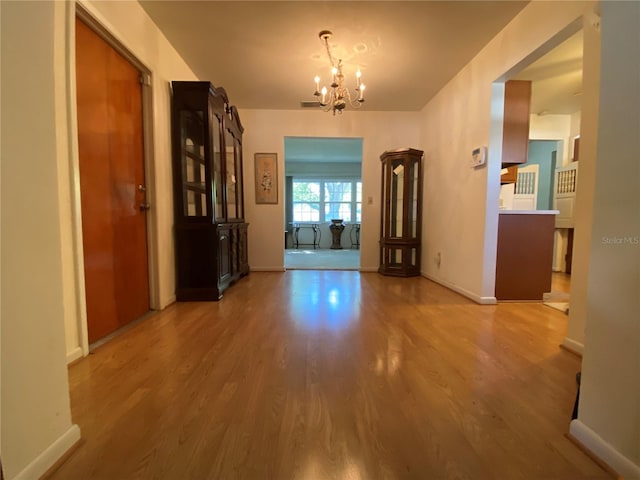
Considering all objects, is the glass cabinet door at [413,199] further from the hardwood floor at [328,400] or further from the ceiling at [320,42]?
the hardwood floor at [328,400]

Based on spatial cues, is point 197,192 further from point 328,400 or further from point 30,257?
point 328,400

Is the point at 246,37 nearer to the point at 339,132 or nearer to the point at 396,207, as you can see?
the point at 339,132

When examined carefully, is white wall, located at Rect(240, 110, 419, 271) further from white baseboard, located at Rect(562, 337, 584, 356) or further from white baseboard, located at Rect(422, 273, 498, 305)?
white baseboard, located at Rect(562, 337, 584, 356)

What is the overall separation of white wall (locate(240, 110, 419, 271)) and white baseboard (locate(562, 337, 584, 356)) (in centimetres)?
285

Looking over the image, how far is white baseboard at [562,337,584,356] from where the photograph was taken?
162 cm

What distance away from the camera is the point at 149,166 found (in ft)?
7.59

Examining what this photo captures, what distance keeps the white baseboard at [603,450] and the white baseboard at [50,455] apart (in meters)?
1.68

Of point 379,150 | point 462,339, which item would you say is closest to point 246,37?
point 379,150

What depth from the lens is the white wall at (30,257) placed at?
0.72 m

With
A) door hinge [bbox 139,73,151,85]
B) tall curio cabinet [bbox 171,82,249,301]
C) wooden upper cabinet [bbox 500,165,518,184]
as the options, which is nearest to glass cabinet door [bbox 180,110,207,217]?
tall curio cabinet [bbox 171,82,249,301]

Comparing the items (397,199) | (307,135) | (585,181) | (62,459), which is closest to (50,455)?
(62,459)

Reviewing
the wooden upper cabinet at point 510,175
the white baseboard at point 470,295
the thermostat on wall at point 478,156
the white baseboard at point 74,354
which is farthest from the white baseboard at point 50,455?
the wooden upper cabinet at point 510,175

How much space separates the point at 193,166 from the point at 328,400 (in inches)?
97.2

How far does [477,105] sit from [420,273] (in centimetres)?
229
